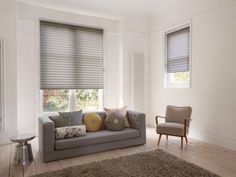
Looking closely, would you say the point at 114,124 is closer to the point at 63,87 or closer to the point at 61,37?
the point at 63,87

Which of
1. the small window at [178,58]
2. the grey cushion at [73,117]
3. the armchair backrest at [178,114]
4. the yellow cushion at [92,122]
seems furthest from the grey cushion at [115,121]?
the small window at [178,58]

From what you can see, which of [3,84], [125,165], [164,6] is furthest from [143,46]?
[125,165]

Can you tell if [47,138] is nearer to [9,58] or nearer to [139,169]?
[139,169]

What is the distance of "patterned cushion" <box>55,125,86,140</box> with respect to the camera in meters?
3.07

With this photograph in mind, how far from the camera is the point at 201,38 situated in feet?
13.4

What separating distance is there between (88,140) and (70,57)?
249cm

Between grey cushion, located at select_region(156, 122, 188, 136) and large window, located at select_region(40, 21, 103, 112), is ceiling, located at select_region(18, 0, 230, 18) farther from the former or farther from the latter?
grey cushion, located at select_region(156, 122, 188, 136)

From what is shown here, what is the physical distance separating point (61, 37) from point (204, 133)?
13.6ft

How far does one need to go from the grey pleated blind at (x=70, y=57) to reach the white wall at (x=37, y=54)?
17cm

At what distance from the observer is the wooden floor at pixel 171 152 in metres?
2.63

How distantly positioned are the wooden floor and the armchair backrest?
0.49 metres

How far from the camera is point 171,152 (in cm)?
335

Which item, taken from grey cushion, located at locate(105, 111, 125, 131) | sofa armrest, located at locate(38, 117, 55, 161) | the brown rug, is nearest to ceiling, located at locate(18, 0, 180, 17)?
grey cushion, located at locate(105, 111, 125, 131)

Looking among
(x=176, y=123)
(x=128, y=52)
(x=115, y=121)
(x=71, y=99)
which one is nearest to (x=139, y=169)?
(x=115, y=121)
